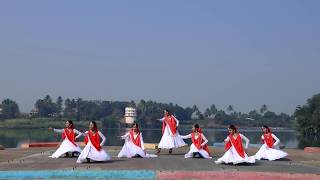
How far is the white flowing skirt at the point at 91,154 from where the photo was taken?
21680 mm

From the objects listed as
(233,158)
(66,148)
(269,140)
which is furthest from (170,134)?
(233,158)

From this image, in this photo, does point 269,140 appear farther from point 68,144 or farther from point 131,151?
point 68,144

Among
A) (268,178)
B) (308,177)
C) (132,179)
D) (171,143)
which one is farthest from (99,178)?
(171,143)

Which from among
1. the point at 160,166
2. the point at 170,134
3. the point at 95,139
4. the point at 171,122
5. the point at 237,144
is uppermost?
the point at 171,122

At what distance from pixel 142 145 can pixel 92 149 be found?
11.4ft

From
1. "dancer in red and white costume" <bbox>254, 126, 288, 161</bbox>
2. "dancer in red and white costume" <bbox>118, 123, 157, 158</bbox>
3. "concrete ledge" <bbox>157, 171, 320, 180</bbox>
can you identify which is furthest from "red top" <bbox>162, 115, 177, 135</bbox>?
"concrete ledge" <bbox>157, 171, 320, 180</bbox>

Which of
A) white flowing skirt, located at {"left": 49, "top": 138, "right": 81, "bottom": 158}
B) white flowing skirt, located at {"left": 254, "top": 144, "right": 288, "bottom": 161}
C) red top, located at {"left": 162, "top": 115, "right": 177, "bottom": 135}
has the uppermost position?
red top, located at {"left": 162, "top": 115, "right": 177, "bottom": 135}

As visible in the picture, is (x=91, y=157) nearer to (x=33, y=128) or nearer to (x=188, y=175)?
(x=188, y=175)

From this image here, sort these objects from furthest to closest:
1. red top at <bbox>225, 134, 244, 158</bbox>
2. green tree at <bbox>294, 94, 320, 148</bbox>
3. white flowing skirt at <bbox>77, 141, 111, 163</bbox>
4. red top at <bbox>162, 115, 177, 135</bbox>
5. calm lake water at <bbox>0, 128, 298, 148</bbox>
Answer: green tree at <bbox>294, 94, 320, 148</bbox> → calm lake water at <bbox>0, 128, 298, 148</bbox> → red top at <bbox>162, 115, 177, 135</bbox> → white flowing skirt at <bbox>77, 141, 111, 163</bbox> → red top at <bbox>225, 134, 244, 158</bbox>

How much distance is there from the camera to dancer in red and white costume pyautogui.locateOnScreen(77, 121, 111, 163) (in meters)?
21.7

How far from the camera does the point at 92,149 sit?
22.0 m

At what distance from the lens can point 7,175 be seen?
18.0m

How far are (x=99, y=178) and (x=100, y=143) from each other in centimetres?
495

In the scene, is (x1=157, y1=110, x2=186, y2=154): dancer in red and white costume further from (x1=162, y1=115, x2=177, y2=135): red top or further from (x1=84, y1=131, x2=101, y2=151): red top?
(x1=84, y1=131, x2=101, y2=151): red top
